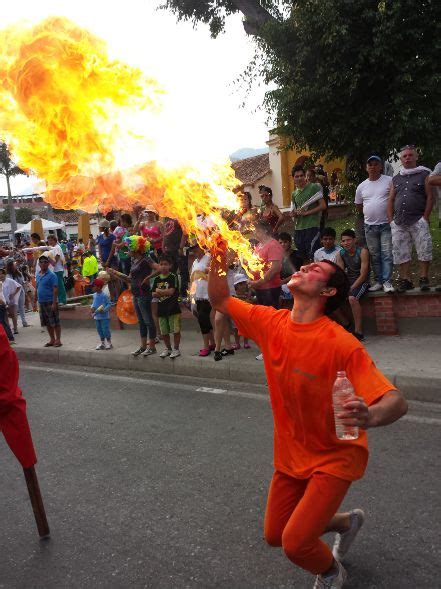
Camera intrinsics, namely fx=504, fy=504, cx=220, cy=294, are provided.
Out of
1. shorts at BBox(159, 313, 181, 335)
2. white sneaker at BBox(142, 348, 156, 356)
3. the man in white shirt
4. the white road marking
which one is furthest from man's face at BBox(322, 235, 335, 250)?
the man in white shirt

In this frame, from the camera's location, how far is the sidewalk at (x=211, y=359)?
18.7 ft

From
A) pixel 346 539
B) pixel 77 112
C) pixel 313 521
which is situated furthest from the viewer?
pixel 77 112

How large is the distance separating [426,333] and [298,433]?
220 inches

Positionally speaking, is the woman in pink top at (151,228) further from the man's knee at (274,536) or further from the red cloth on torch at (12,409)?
the man's knee at (274,536)

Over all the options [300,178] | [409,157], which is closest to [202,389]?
[300,178]

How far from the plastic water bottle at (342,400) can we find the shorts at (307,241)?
6.45 metres

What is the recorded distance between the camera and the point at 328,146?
37.4ft

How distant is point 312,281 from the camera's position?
2.66 metres

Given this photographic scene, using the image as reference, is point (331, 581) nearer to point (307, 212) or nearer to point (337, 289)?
point (337, 289)

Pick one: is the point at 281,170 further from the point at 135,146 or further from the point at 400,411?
the point at 400,411

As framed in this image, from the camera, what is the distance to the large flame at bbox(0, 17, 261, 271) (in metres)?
4.32

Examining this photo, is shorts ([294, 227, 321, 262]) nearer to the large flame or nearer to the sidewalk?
the sidewalk

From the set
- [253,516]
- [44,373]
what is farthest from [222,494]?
[44,373]

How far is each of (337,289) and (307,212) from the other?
594 centimetres
